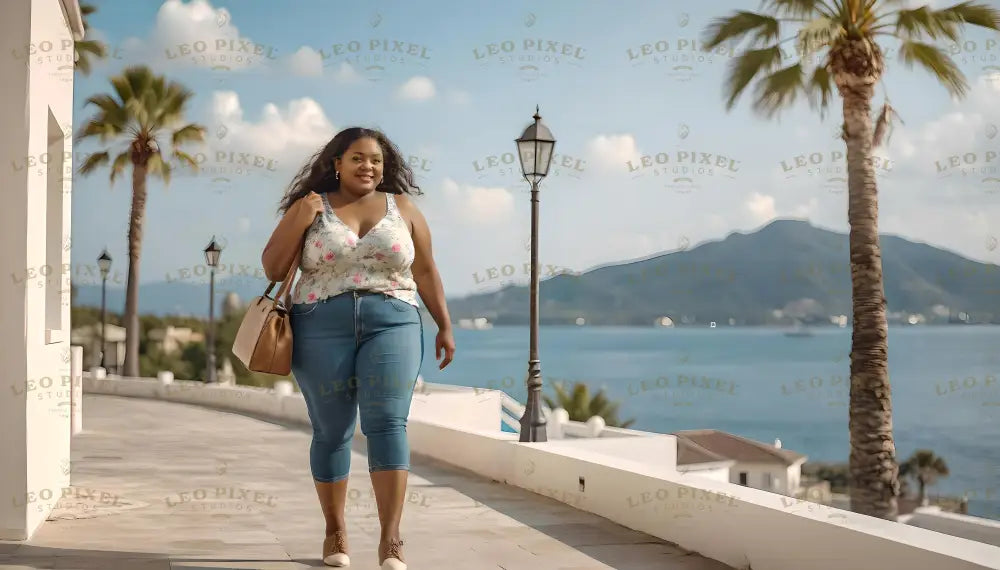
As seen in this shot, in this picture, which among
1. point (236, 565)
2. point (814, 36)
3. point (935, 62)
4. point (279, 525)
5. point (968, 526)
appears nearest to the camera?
point (236, 565)

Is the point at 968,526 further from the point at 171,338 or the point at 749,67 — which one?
the point at 171,338

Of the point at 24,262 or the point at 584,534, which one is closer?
the point at 24,262

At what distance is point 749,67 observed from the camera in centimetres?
1684

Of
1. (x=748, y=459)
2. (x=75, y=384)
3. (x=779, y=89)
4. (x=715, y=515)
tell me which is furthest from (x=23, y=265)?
(x=748, y=459)

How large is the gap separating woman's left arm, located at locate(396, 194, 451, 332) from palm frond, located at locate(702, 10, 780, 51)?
1315cm

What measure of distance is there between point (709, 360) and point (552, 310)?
85388mm

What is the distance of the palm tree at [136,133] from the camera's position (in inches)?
1161

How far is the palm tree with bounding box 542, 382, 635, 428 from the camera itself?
102 ft

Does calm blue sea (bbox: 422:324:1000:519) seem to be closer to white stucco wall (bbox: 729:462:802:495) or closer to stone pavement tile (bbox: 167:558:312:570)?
white stucco wall (bbox: 729:462:802:495)

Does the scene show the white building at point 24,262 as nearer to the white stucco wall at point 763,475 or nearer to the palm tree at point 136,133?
the palm tree at point 136,133

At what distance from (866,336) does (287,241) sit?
13.3m

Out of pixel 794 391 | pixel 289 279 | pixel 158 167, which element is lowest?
pixel 794 391

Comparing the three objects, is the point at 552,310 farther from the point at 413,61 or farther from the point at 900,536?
the point at 900,536

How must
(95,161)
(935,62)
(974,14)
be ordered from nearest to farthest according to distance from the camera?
1. (974,14)
2. (935,62)
3. (95,161)
